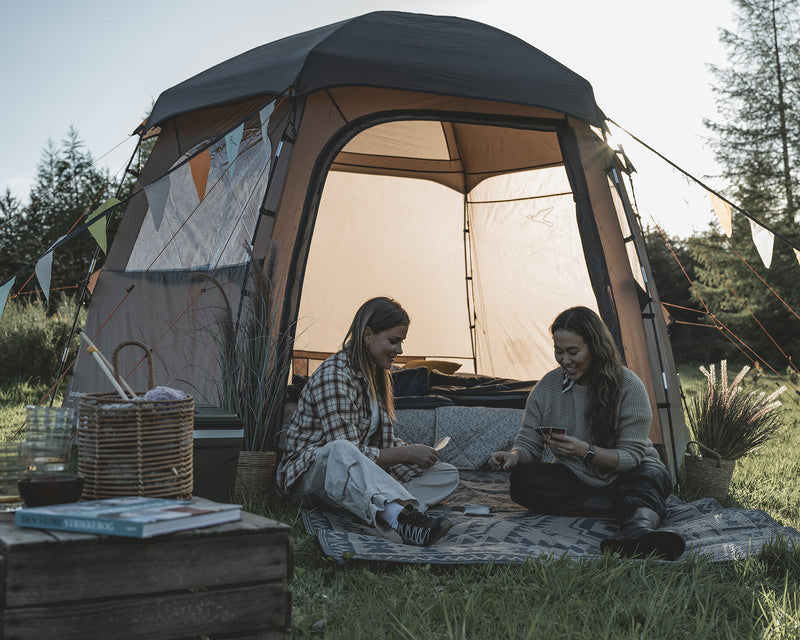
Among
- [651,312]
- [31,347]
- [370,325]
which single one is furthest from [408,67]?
[31,347]

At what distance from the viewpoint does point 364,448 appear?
275 centimetres

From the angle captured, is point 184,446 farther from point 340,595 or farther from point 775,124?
point 775,124

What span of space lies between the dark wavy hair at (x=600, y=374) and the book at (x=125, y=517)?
1763mm

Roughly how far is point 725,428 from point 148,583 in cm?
294

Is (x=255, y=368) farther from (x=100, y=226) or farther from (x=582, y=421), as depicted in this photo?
(x=582, y=421)

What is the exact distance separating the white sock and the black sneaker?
1 centimetres

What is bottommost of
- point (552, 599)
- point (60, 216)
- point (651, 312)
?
point (552, 599)

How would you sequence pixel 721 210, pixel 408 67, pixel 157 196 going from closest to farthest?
pixel 157 196 < pixel 408 67 < pixel 721 210

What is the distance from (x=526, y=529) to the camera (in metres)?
2.73

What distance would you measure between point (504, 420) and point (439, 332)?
5.74 ft

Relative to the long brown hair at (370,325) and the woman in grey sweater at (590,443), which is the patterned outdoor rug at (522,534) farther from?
the long brown hair at (370,325)

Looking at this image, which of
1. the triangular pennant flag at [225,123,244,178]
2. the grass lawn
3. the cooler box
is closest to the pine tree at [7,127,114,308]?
the triangular pennant flag at [225,123,244,178]

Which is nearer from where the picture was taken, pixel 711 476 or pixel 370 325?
pixel 370 325

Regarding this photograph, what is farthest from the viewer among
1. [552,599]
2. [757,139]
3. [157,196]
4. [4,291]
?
[757,139]
